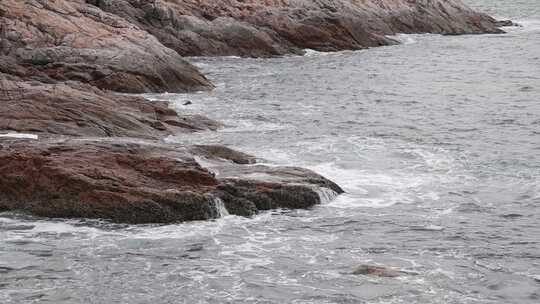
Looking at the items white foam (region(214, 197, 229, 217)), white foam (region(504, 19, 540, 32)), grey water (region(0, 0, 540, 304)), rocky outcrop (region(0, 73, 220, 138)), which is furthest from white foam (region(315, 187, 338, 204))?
white foam (region(504, 19, 540, 32))

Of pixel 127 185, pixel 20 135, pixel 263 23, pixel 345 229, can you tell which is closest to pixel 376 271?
pixel 345 229

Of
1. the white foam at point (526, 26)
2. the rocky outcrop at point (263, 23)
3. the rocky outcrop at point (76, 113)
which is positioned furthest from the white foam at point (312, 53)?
the rocky outcrop at point (76, 113)

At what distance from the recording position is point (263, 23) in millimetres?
49156

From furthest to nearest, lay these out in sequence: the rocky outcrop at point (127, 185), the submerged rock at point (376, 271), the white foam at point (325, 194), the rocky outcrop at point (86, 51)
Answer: the rocky outcrop at point (86, 51) < the white foam at point (325, 194) < the rocky outcrop at point (127, 185) < the submerged rock at point (376, 271)

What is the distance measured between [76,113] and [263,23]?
27.5m

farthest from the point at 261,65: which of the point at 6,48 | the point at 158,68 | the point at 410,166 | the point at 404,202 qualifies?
the point at 404,202

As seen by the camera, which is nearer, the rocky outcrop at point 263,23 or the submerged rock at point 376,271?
the submerged rock at point 376,271

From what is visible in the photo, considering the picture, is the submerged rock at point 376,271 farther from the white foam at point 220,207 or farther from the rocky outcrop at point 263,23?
the rocky outcrop at point 263,23

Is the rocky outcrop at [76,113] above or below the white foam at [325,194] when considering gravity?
above

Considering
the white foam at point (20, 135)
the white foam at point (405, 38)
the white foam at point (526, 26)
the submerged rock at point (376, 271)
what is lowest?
the submerged rock at point (376, 271)

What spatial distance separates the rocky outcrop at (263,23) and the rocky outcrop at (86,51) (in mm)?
6747

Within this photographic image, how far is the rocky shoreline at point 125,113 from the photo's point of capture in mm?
17734

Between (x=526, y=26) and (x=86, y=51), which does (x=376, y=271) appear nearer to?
(x=86, y=51)

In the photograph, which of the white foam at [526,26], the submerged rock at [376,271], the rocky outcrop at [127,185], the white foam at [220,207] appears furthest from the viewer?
the white foam at [526,26]
